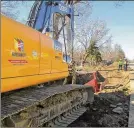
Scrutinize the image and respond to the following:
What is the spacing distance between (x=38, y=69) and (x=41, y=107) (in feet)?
4.00

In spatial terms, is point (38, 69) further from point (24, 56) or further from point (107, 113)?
point (107, 113)

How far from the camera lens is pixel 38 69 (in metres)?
6.45

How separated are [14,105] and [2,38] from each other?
145cm

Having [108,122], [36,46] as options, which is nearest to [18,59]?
[36,46]

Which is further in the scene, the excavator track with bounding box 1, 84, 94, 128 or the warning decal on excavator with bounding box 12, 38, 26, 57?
the excavator track with bounding box 1, 84, 94, 128

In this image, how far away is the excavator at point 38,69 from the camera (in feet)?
17.5

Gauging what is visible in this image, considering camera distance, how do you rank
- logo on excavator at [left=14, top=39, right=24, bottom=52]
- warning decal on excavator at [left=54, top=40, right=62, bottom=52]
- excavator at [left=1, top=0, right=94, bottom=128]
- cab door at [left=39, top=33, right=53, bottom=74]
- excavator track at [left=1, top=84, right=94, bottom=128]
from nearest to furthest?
excavator at [left=1, top=0, right=94, bottom=128]
logo on excavator at [left=14, top=39, right=24, bottom=52]
excavator track at [left=1, top=84, right=94, bottom=128]
cab door at [left=39, top=33, right=53, bottom=74]
warning decal on excavator at [left=54, top=40, right=62, bottom=52]

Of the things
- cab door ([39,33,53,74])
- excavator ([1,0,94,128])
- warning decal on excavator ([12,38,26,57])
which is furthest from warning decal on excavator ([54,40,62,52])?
warning decal on excavator ([12,38,26,57])

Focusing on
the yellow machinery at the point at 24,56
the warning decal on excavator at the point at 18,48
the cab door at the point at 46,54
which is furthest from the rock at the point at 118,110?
the warning decal on excavator at the point at 18,48

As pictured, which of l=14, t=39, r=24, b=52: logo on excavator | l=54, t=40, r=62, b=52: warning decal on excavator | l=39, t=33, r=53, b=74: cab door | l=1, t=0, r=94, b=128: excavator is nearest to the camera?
l=1, t=0, r=94, b=128: excavator

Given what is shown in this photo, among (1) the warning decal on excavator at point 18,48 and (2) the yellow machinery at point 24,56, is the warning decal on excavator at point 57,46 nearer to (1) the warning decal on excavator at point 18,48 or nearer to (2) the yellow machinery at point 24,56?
(2) the yellow machinery at point 24,56

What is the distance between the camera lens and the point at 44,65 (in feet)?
22.2

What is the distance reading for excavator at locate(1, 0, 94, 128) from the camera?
17.5 feet

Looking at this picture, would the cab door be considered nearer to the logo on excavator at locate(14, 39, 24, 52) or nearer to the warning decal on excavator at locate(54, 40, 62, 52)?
the warning decal on excavator at locate(54, 40, 62, 52)
